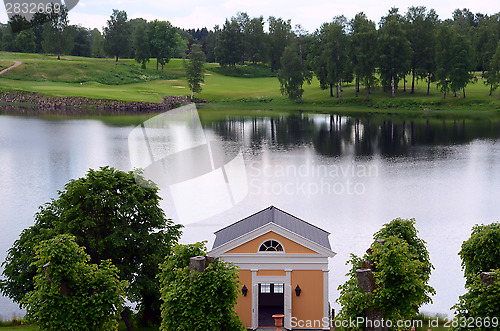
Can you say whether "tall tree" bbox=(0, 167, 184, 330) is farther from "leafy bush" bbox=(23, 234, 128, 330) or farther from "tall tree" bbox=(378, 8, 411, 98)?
"tall tree" bbox=(378, 8, 411, 98)

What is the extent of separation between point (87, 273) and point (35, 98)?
108m

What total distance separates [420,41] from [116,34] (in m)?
83.7

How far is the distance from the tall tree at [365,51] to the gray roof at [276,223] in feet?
307

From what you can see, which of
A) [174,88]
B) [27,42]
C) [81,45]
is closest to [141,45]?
[174,88]

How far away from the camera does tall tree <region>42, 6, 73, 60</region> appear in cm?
15825

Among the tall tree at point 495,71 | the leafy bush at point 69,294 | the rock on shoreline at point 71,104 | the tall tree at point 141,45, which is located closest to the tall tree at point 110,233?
the leafy bush at point 69,294

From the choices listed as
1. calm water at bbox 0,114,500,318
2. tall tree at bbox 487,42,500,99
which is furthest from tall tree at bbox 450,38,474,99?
calm water at bbox 0,114,500,318

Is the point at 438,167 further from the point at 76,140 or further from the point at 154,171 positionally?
the point at 76,140

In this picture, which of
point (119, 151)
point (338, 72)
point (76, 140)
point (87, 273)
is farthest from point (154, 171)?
point (338, 72)

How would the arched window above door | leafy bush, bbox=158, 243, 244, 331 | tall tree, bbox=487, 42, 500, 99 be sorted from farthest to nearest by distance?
A: 1. tall tree, bbox=487, 42, 500, 99
2. the arched window above door
3. leafy bush, bbox=158, 243, 244, 331

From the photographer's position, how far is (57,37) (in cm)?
15838

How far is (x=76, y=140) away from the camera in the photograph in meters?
75.2

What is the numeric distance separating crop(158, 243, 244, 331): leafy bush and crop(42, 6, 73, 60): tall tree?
150280mm

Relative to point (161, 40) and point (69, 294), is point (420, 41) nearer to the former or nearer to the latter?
point (161, 40)
